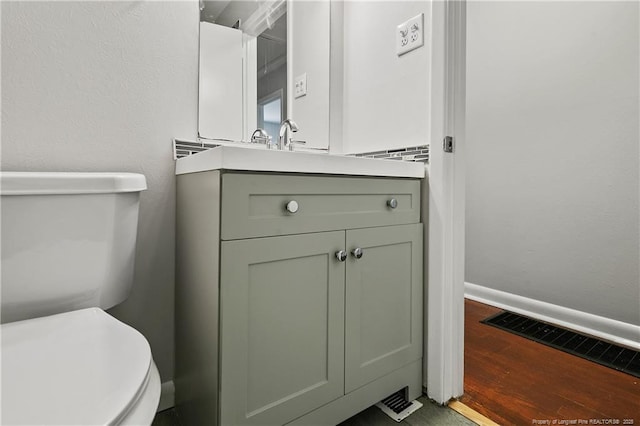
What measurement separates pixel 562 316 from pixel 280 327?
1.83 metres

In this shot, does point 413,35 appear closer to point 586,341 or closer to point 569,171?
point 569,171

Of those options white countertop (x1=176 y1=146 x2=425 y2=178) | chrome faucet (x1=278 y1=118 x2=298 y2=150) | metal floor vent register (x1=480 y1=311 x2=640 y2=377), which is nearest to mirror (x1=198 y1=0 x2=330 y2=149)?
chrome faucet (x1=278 y1=118 x2=298 y2=150)

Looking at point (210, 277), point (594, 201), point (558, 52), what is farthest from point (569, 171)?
point (210, 277)

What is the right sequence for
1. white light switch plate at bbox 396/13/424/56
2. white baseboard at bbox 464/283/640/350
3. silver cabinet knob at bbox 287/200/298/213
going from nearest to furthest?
silver cabinet knob at bbox 287/200/298/213 < white light switch plate at bbox 396/13/424/56 < white baseboard at bbox 464/283/640/350

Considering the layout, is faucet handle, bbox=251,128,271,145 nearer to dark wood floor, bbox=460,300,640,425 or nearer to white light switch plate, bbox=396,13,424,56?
white light switch plate, bbox=396,13,424,56

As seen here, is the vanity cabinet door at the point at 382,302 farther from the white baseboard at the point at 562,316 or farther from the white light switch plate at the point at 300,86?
the white baseboard at the point at 562,316

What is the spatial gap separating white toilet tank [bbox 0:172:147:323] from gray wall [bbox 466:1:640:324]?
2.14m

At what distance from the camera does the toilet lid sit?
0.47 m

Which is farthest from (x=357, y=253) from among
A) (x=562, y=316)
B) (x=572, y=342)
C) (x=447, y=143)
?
(x=562, y=316)

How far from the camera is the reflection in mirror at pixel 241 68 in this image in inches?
51.2

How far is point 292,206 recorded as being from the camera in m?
0.92

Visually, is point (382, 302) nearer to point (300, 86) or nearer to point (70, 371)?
point (70, 371)

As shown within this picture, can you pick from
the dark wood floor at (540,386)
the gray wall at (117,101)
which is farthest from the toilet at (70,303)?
the dark wood floor at (540,386)

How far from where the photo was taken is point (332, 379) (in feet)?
3.39
